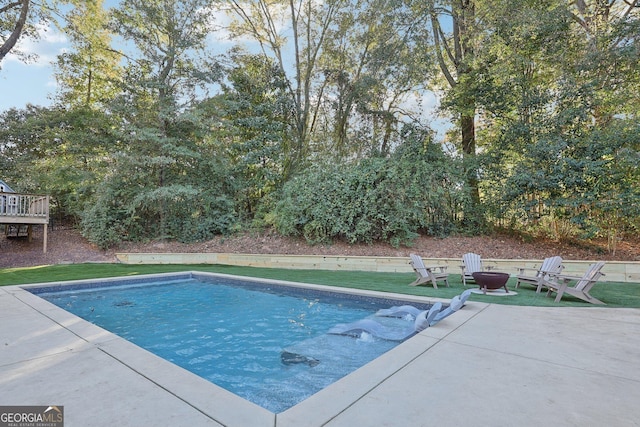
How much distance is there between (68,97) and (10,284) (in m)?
13.7

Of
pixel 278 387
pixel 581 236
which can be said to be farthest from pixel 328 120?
pixel 278 387

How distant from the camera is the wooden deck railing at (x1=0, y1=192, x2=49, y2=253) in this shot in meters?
11.1

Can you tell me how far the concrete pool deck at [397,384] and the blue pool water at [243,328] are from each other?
75 cm

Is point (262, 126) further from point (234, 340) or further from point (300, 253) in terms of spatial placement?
point (234, 340)

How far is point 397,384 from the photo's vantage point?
2.37 meters

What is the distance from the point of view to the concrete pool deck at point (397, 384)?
1.93 metres

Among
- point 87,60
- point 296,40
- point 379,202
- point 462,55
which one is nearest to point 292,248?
point 379,202

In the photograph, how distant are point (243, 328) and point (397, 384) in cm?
313

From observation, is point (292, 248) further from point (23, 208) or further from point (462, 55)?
point (23, 208)

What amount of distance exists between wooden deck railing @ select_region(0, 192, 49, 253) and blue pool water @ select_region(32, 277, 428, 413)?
683 cm

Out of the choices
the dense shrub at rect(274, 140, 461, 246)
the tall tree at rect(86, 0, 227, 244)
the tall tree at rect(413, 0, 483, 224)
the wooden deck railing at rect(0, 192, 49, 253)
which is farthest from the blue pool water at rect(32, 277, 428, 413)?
the tall tree at rect(413, 0, 483, 224)

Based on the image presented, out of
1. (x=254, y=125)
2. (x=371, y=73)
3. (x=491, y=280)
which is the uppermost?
(x=371, y=73)

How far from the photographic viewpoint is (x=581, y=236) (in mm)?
8812

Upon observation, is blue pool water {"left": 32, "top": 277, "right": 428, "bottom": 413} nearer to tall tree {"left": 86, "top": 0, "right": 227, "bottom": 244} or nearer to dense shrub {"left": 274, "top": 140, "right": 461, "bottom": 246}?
dense shrub {"left": 274, "top": 140, "right": 461, "bottom": 246}
